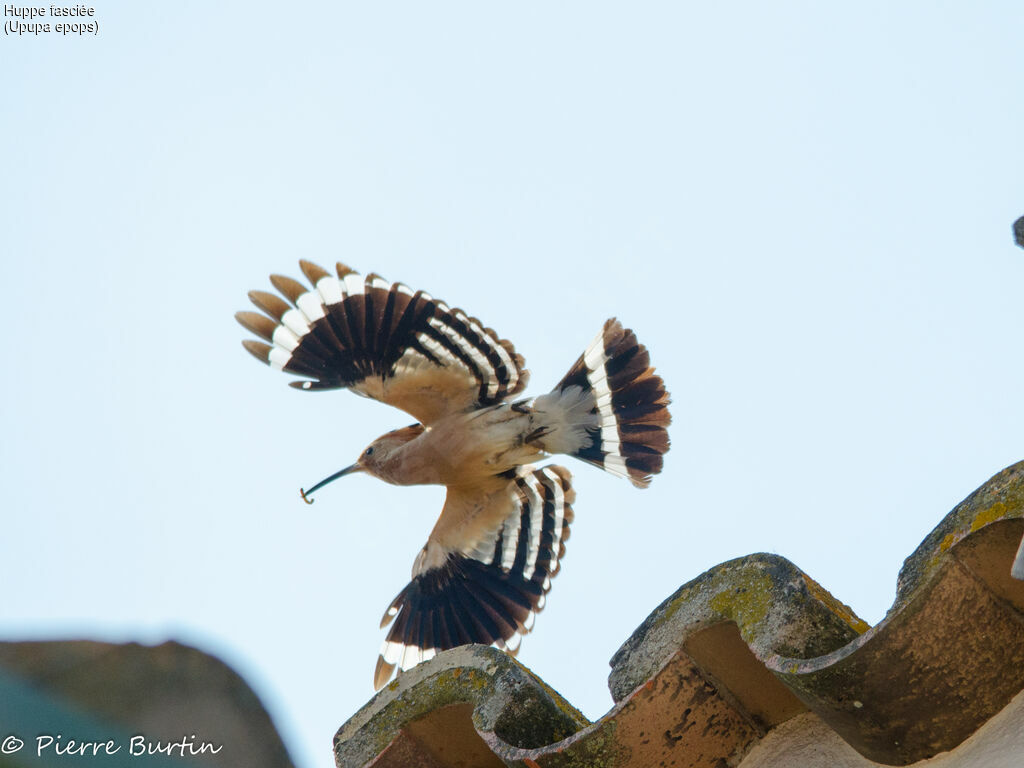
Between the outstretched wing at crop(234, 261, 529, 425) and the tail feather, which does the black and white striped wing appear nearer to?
the tail feather

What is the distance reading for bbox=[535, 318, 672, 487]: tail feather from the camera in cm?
606

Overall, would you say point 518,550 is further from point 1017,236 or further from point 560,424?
point 1017,236

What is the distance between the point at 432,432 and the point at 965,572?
4.38m

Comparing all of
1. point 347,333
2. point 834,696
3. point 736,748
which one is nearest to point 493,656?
point 736,748

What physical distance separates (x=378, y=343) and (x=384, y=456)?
82 centimetres

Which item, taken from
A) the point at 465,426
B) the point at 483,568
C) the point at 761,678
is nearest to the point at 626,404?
the point at 465,426

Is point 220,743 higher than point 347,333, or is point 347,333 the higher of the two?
point 347,333

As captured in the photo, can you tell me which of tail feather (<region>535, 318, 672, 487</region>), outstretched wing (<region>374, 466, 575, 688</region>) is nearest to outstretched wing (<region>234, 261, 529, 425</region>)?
tail feather (<region>535, 318, 672, 487</region>)

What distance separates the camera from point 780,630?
1.92m

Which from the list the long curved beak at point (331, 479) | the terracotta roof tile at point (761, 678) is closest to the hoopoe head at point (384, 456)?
the long curved beak at point (331, 479)

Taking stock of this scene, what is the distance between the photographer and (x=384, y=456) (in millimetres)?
6406

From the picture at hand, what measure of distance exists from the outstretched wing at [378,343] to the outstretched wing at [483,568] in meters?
0.74

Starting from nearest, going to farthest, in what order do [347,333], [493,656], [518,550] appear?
1. [493,656]
2. [347,333]
3. [518,550]

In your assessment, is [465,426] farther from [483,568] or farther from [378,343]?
[483,568]
